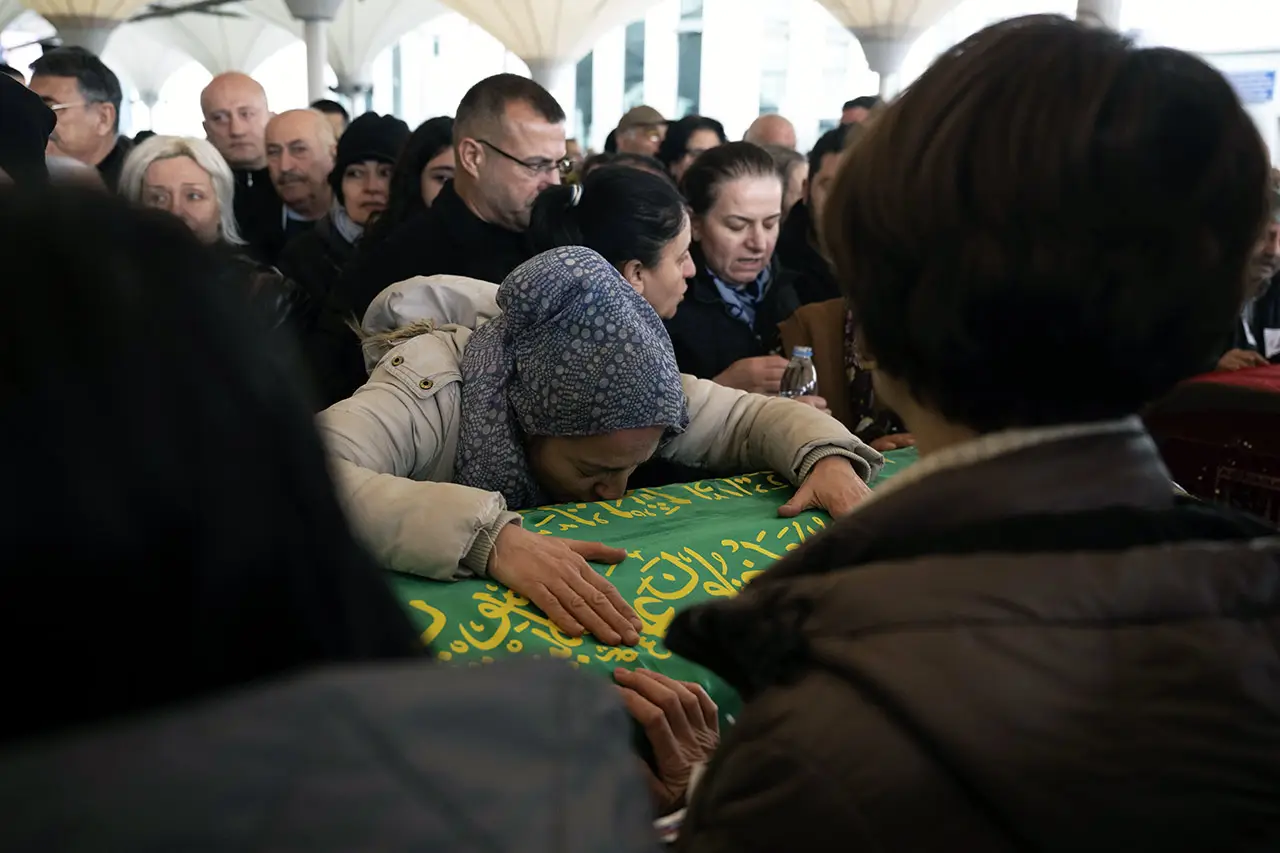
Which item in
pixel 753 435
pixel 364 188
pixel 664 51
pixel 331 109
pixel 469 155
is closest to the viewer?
pixel 753 435

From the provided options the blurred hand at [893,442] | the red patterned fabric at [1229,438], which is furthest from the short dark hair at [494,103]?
the red patterned fabric at [1229,438]

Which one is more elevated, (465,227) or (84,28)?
(84,28)

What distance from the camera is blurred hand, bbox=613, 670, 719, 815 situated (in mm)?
1538

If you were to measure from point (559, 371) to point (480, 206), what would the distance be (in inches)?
66.8

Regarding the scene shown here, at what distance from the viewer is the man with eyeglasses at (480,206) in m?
3.41

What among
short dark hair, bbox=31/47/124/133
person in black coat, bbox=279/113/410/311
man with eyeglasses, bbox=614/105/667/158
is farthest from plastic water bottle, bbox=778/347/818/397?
man with eyeglasses, bbox=614/105/667/158

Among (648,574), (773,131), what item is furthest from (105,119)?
(648,574)

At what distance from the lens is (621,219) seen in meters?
2.86

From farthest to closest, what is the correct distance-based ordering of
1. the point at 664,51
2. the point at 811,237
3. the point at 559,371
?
the point at 664,51, the point at 811,237, the point at 559,371

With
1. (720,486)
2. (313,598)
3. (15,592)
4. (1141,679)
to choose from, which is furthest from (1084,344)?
(720,486)

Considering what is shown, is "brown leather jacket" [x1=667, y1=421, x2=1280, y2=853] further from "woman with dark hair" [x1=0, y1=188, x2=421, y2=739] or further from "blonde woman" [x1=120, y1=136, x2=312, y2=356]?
"blonde woman" [x1=120, y1=136, x2=312, y2=356]

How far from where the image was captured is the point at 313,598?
53cm

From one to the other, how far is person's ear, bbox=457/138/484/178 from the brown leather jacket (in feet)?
9.63

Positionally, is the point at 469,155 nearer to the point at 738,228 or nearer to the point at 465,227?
the point at 465,227
